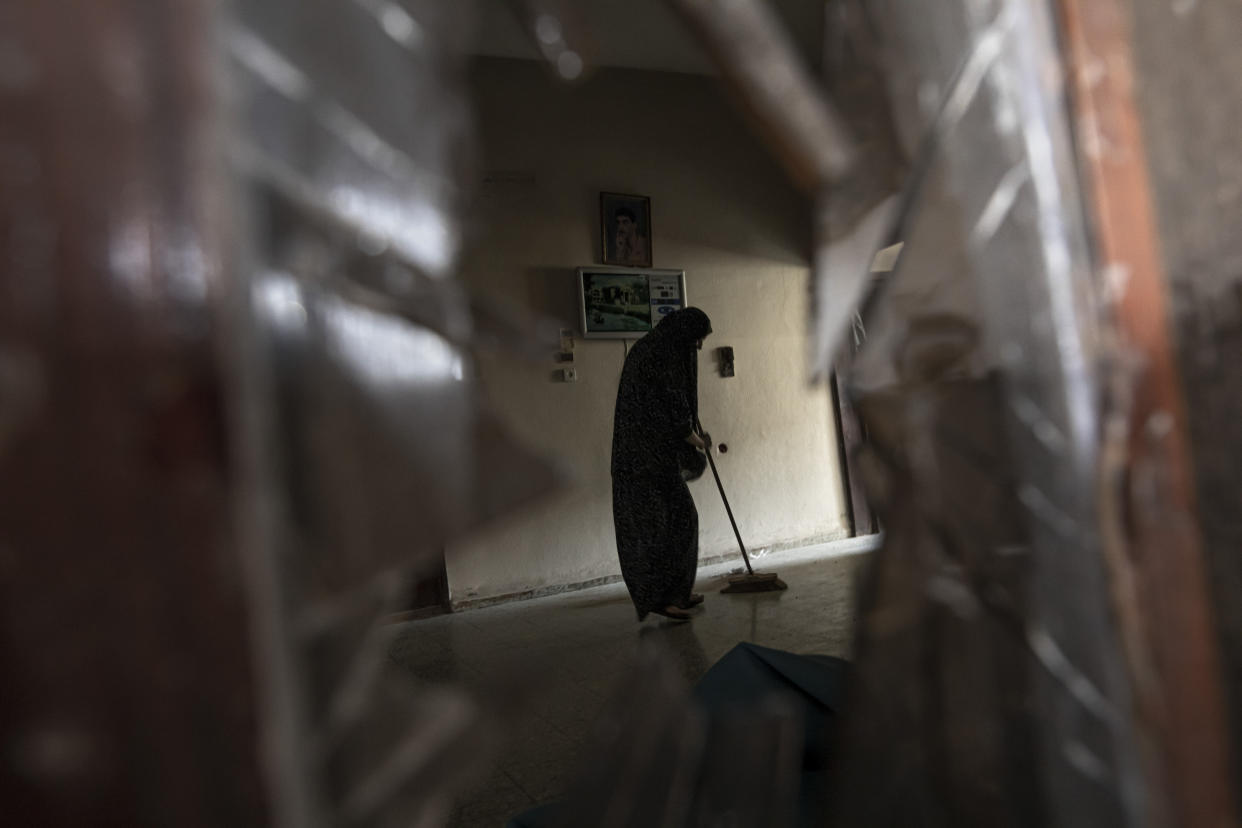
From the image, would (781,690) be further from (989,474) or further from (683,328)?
(683,328)

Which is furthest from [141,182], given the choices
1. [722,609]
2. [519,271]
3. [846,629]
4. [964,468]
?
[519,271]

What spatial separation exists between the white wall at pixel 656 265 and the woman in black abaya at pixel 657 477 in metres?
0.60

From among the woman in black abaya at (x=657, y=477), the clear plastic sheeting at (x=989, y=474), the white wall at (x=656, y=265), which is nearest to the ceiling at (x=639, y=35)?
the white wall at (x=656, y=265)

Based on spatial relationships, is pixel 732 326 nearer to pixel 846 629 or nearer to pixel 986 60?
pixel 846 629

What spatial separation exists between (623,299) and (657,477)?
147cm

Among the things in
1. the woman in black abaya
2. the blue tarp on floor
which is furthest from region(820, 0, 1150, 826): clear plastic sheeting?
the woman in black abaya

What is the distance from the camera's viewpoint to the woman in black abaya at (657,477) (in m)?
2.84

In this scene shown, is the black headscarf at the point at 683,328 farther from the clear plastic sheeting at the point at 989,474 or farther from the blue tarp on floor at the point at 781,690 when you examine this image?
the clear plastic sheeting at the point at 989,474

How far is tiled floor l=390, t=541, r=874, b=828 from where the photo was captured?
4.84 feet

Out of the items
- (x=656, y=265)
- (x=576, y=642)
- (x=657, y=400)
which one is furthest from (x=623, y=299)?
(x=576, y=642)

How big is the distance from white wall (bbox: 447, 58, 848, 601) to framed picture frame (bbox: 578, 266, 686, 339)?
7cm

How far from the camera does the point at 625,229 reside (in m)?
4.06

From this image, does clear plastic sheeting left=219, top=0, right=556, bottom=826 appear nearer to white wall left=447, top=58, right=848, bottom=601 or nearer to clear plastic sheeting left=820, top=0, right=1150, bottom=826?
clear plastic sheeting left=820, top=0, right=1150, bottom=826

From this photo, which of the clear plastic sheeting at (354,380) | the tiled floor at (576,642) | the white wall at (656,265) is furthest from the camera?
the white wall at (656,265)
